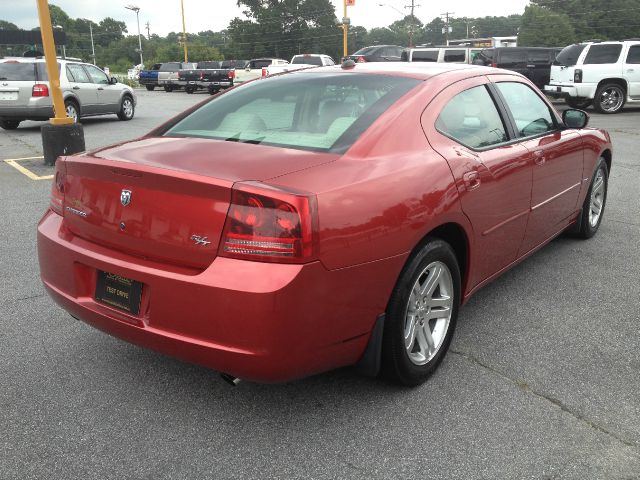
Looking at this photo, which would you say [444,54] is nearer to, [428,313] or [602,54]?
[602,54]

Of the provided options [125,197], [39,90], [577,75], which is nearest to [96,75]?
[39,90]

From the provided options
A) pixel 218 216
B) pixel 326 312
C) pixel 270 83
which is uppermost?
pixel 270 83

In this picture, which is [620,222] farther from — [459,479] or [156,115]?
[156,115]

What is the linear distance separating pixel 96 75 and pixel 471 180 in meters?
14.3

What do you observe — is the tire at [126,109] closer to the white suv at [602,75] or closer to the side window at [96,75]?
the side window at [96,75]

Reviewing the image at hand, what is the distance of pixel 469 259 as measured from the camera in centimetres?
327

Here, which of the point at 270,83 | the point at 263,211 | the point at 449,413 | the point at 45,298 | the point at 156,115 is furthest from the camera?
the point at 156,115

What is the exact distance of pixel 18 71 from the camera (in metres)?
13.4

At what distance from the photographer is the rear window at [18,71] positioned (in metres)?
13.3

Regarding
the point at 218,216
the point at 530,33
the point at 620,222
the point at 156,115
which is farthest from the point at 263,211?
the point at 530,33

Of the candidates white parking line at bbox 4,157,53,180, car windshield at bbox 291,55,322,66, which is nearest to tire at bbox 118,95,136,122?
white parking line at bbox 4,157,53,180

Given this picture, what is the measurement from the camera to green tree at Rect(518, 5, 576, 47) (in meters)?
79.9

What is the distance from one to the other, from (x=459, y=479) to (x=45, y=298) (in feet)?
9.73

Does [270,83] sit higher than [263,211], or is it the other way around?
[270,83]
